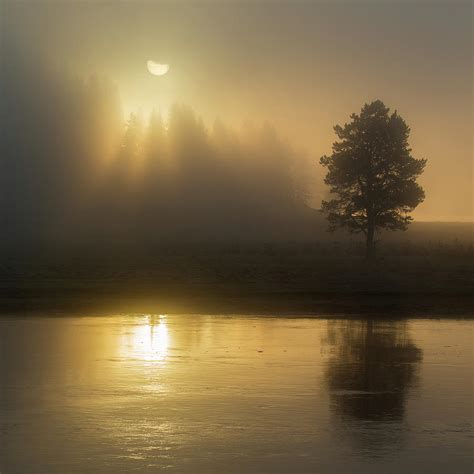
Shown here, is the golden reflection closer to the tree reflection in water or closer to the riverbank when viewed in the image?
the tree reflection in water

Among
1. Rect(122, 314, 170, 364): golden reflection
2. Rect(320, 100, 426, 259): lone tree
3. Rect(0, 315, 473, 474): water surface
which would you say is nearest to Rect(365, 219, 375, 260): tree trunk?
Rect(320, 100, 426, 259): lone tree

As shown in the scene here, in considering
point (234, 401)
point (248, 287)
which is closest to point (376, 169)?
point (248, 287)

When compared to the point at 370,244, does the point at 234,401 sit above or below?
below

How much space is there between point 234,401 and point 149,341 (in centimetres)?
680

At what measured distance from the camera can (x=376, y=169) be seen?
1964 inches

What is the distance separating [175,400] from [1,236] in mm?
133459

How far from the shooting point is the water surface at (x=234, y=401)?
984 centimetres

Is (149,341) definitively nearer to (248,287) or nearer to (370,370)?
(370,370)

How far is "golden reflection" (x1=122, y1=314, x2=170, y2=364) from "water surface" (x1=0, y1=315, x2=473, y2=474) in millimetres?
41

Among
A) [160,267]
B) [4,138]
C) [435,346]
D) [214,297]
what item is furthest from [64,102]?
[435,346]

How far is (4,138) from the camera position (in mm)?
191375

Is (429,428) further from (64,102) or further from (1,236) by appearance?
(64,102)

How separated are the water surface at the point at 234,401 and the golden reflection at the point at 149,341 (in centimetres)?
4

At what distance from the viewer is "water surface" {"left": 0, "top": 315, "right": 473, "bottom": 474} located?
9.84m
